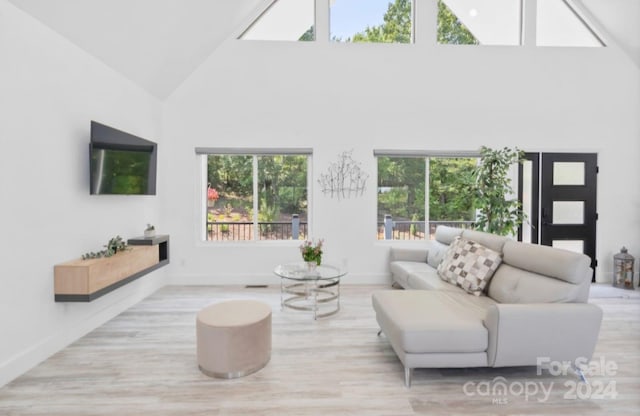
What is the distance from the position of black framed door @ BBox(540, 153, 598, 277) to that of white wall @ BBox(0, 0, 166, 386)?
5952mm

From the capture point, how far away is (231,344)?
2285 mm

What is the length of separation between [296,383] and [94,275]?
6.15 feet

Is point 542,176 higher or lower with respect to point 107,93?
lower

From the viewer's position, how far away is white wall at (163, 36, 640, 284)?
15.5 feet

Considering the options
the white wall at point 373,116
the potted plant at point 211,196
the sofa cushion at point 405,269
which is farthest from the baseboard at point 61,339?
the sofa cushion at point 405,269

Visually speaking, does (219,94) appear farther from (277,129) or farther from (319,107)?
(319,107)

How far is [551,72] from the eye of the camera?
16.1 ft

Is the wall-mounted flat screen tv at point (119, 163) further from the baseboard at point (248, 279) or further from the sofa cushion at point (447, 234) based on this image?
the sofa cushion at point (447, 234)

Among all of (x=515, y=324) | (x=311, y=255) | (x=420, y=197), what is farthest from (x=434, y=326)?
(x=420, y=197)

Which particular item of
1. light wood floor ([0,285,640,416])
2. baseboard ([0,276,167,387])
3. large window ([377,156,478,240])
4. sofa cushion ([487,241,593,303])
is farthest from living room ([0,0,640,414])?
sofa cushion ([487,241,593,303])

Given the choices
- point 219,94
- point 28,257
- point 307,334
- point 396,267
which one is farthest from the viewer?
point 219,94

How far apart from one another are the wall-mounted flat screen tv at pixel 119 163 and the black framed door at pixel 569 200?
559cm

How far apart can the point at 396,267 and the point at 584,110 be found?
3859 mm

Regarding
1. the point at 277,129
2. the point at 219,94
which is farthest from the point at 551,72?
the point at 219,94
